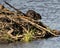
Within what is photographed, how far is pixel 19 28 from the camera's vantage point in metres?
16.0

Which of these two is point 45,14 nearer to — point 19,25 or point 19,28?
point 19,28

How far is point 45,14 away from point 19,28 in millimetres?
6206

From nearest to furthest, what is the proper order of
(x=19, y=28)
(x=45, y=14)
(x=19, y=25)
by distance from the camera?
(x=19, y=25)
(x=19, y=28)
(x=45, y=14)

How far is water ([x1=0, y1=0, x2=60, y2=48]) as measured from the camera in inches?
595

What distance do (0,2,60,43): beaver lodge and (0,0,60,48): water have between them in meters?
0.27

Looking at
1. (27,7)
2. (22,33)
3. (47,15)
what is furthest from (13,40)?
(27,7)

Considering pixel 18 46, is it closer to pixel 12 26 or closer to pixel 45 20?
pixel 12 26

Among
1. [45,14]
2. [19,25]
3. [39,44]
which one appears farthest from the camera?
[45,14]

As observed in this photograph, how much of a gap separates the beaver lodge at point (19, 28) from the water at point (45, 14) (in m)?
0.27

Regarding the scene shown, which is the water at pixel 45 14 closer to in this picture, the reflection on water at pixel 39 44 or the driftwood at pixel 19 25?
the reflection on water at pixel 39 44

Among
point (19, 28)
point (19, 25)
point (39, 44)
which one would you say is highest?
point (19, 25)

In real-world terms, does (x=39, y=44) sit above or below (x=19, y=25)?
below

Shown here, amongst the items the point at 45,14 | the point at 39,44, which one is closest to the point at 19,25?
the point at 39,44

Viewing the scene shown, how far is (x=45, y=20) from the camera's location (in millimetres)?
19922
